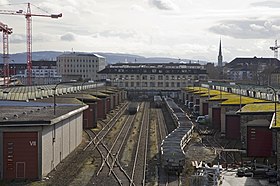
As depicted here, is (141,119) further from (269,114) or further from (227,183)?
(227,183)

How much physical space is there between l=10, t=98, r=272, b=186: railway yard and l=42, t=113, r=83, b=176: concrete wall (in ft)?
1.55

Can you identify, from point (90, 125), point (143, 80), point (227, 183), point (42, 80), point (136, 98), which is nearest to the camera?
point (227, 183)

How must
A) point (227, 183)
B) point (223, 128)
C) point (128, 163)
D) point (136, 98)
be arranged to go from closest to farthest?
point (227, 183)
point (128, 163)
point (223, 128)
point (136, 98)

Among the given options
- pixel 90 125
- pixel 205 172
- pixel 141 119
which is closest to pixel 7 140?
pixel 205 172

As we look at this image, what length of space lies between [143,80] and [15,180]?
101263 millimetres

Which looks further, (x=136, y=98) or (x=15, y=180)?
(x=136, y=98)

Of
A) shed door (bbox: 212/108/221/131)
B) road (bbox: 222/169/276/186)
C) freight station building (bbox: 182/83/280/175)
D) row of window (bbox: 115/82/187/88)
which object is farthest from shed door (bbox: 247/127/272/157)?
row of window (bbox: 115/82/187/88)

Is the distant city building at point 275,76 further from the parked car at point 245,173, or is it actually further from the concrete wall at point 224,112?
the parked car at point 245,173

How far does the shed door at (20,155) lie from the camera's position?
24.8 metres

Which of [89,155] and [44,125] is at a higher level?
[44,125]

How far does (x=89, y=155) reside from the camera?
1296 inches

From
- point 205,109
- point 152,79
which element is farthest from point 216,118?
point 152,79

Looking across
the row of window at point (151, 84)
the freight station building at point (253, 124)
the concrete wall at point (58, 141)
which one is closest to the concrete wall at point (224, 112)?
the freight station building at point (253, 124)

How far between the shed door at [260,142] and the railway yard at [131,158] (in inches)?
66.1
